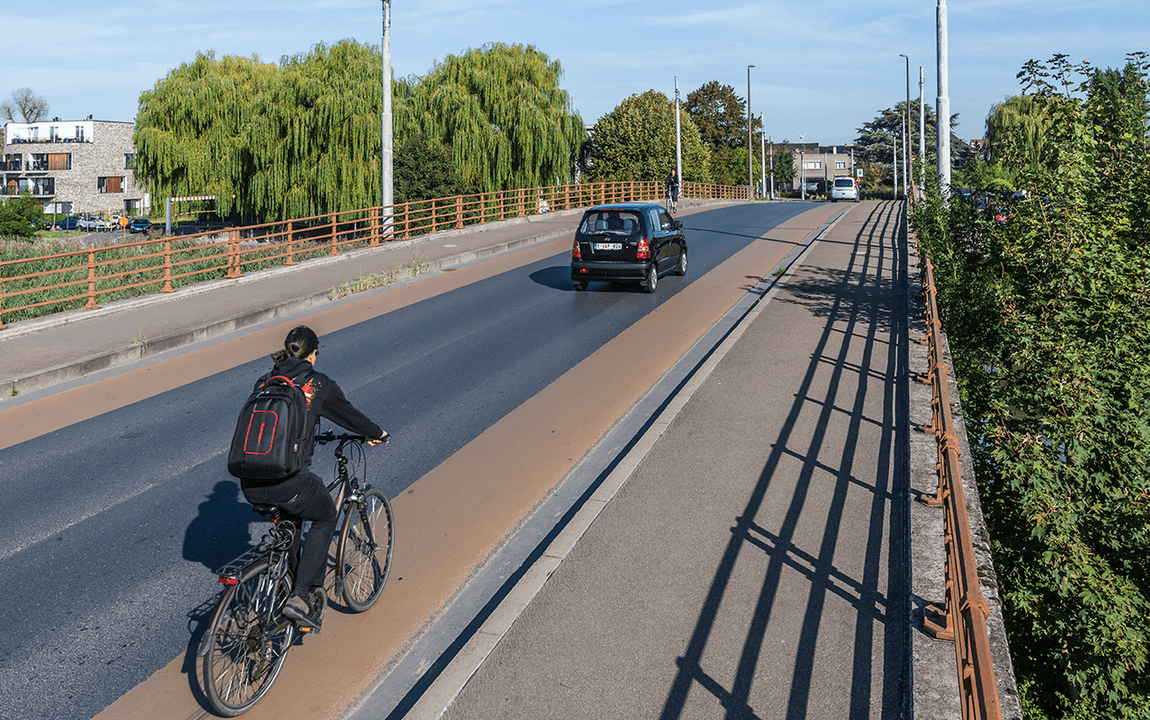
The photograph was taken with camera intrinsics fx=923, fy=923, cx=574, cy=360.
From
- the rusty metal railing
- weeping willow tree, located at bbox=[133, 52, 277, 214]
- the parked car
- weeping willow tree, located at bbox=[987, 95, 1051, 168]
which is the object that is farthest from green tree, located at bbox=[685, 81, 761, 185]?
the rusty metal railing

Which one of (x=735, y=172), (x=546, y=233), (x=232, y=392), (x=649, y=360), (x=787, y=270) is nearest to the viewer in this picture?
(x=232, y=392)

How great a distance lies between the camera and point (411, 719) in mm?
4121

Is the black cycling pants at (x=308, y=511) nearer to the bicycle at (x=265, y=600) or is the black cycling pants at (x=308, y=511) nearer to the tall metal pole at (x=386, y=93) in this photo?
the bicycle at (x=265, y=600)

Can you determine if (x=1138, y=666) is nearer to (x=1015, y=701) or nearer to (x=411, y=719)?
(x=1015, y=701)

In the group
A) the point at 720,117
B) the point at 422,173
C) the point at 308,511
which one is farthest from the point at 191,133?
the point at 720,117

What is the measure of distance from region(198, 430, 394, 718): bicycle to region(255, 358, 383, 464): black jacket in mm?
167

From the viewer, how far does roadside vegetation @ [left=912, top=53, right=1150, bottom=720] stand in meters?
8.26

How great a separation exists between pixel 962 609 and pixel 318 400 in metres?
3.15

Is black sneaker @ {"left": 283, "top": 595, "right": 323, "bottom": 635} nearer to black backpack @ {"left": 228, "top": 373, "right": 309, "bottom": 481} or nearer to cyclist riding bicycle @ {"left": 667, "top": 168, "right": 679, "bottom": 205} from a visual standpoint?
black backpack @ {"left": 228, "top": 373, "right": 309, "bottom": 481}

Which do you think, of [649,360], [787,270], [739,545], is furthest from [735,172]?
[739,545]

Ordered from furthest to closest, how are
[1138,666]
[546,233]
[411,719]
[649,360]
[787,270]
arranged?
[546,233] < [787,270] < [649,360] < [1138,666] < [411,719]

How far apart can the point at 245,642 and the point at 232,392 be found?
6829 mm

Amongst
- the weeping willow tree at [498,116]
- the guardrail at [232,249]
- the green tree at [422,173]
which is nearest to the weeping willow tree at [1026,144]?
the guardrail at [232,249]

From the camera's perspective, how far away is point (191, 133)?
39562 mm
